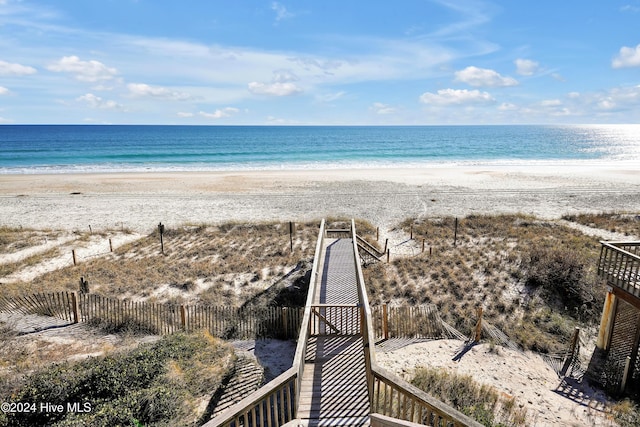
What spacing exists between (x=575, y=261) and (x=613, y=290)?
4478 mm

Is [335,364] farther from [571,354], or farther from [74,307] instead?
[74,307]

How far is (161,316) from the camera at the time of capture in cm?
1150

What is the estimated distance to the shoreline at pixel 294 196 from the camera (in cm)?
2952

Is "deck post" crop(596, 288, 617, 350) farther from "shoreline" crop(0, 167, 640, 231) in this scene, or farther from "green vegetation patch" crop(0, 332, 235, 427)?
"shoreline" crop(0, 167, 640, 231)

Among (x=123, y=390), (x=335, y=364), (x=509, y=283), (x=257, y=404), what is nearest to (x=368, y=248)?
(x=509, y=283)

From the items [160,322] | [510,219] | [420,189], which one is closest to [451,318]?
[160,322]

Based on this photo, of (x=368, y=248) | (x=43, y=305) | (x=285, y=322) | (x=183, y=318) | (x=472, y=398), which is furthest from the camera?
(x=368, y=248)

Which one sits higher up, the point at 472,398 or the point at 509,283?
the point at 509,283

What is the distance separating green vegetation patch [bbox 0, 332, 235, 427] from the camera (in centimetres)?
647

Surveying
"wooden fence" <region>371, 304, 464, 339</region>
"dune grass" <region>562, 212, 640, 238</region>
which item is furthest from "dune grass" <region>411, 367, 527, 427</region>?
"dune grass" <region>562, 212, 640, 238</region>

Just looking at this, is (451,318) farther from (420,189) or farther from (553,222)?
(420,189)

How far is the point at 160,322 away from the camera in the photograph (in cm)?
1138

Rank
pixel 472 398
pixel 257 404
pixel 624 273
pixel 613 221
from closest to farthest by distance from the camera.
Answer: pixel 257 404, pixel 472 398, pixel 624 273, pixel 613 221

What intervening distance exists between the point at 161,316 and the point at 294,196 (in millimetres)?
26787
